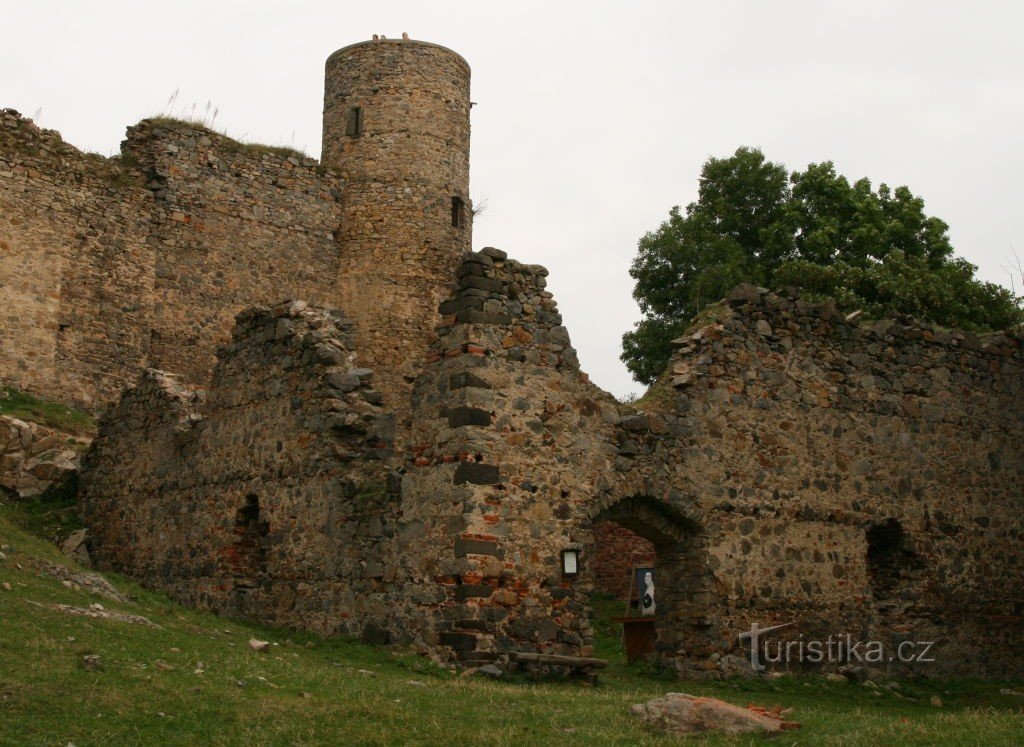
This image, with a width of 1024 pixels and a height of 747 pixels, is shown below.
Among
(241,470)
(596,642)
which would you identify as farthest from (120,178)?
(596,642)

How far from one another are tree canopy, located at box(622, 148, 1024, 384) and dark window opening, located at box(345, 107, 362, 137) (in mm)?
7764

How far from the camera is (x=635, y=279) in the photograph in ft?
112

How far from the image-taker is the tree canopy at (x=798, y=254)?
93.4ft

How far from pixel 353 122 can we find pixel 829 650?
19.7 m

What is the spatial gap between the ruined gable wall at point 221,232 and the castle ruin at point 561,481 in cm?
424

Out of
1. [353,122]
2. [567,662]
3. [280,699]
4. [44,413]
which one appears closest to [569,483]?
[567,662]

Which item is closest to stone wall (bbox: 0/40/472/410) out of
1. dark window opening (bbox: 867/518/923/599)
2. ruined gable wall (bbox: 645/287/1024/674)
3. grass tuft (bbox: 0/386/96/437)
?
grass tuft (bbox: 0/386/96/437)

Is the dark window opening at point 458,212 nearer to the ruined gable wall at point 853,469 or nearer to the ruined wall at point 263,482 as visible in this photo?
the ruined wall at point 263,482

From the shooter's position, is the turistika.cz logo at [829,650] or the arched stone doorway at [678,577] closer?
the arched stone doorway at [678,577]

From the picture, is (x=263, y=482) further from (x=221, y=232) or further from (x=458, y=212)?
(x=458, y=212)

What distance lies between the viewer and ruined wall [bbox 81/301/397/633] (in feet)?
48.4

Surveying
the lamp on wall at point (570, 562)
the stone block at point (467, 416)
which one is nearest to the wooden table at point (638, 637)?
the lamp on wall at point (570, 562)

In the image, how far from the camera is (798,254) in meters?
32.5

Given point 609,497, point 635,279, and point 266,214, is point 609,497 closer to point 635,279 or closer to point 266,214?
point 266,214
